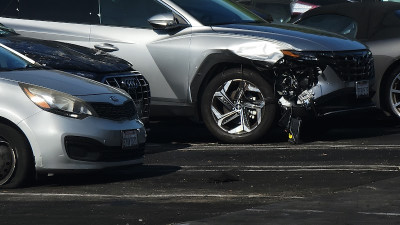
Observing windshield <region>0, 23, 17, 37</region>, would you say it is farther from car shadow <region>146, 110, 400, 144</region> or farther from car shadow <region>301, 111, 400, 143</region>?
car shadow <region>301, 111, 400, 143</region>

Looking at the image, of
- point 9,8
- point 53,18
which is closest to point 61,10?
point 53,18

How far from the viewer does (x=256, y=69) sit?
12.5 meters

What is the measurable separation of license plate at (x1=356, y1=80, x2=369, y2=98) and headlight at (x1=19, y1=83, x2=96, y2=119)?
3.87 m

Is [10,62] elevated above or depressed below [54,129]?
above

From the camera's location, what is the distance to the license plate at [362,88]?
1277cm

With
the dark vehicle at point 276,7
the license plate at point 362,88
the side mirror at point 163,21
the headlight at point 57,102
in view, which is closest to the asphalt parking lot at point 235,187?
the license plate at point 362,88

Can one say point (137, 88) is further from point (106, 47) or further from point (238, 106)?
point (238, 106)

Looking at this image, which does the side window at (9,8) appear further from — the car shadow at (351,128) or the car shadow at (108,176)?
the car shadow at (351,128)

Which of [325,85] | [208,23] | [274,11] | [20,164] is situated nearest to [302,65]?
[325,85]

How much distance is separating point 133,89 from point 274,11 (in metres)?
7.45

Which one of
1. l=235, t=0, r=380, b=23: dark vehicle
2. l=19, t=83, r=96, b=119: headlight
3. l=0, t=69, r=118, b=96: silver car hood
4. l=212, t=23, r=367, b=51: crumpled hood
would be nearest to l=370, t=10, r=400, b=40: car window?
l=212, t=23, r=367, b=51: crumpled hood

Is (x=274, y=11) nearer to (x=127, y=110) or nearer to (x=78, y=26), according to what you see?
(x=78, y=26)

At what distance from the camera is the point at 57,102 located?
9805 mm

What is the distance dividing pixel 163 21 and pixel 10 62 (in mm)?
2555
